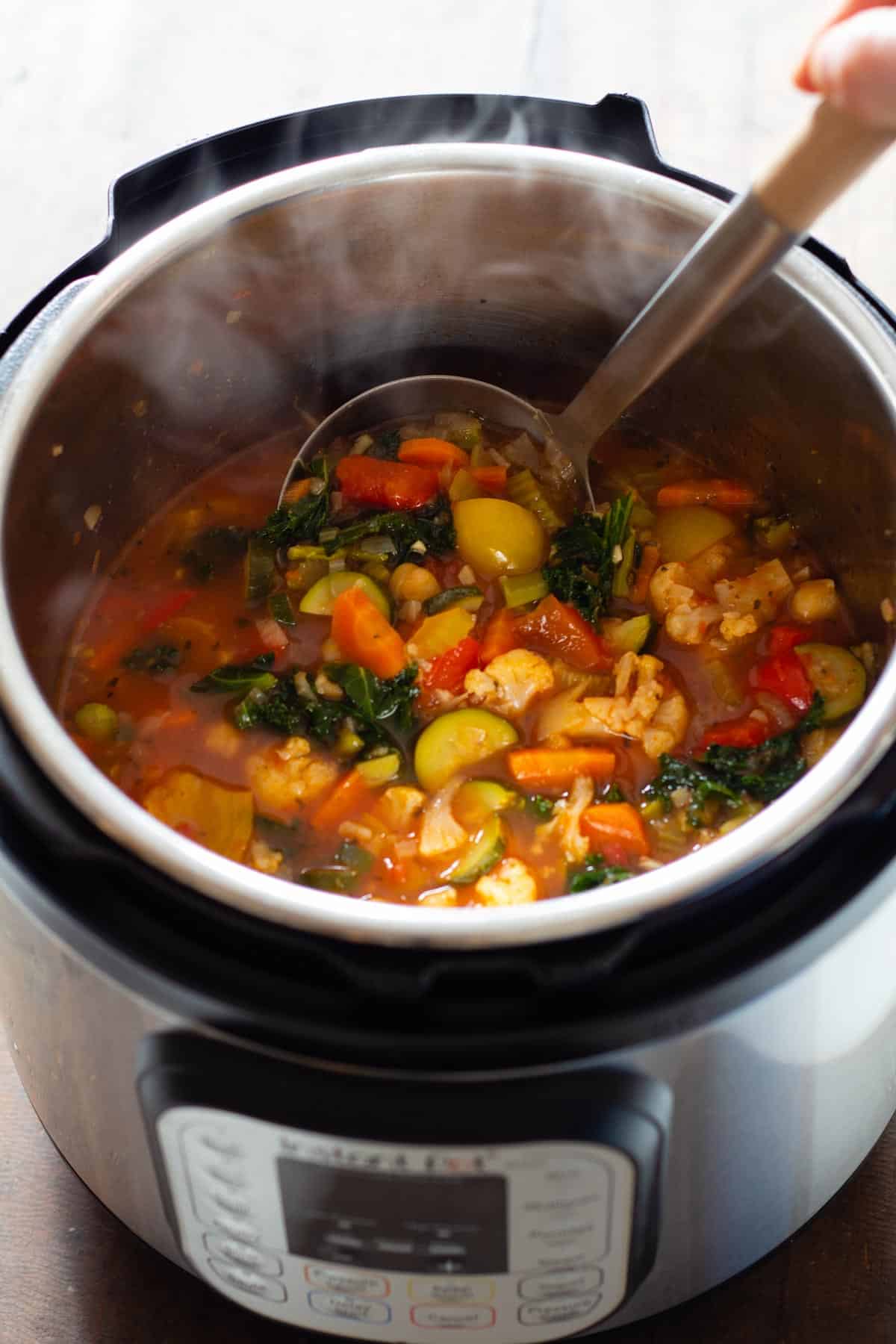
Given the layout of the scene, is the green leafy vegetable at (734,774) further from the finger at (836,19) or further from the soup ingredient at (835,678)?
the finger at (836,19)

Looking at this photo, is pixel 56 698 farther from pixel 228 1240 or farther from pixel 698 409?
pixel 698 409

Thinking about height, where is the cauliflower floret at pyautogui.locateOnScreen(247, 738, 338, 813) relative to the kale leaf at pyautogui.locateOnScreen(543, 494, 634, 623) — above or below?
below

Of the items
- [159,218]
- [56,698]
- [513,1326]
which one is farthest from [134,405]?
[513,1326]

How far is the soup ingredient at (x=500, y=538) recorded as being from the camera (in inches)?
92.2

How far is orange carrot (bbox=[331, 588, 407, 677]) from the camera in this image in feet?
7.31

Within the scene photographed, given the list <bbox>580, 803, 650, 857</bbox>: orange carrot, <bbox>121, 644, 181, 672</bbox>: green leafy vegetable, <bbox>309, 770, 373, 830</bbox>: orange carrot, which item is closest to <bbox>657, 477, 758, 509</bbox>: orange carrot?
<bbox>580, 803, 650, 857</bbox>: orange carrot

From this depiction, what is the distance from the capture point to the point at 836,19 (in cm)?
159

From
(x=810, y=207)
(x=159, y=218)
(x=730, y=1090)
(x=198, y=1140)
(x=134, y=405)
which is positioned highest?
(x=810, y=207)

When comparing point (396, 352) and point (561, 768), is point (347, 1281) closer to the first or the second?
point (561, 768)

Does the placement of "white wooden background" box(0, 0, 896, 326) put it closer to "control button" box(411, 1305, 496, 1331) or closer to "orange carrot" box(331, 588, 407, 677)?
"orange carrot" box(331, 588, 407, 677)

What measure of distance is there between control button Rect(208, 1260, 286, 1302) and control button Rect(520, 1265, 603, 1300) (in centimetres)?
28

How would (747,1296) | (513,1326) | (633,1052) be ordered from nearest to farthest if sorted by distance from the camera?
(633,1052), (513,1326), (747,1296)

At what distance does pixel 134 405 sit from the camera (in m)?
2.17

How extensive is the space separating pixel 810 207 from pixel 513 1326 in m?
1.32
